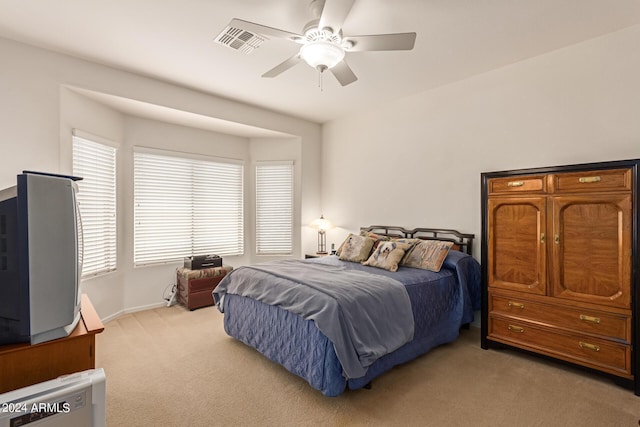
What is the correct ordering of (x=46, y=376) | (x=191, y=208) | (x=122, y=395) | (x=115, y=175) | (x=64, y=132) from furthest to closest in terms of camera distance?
1. (x=191, y=208)
2. (x=115, y=175)
3. (x=64, y=132)
4. (x=122, y=395)
5. (x=46, y=376)

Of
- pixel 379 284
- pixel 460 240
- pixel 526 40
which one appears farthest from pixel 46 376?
pixel 526 40

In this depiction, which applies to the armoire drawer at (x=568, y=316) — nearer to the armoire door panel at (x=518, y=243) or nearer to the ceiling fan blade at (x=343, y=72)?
the armoire door panel at (x=518, y=243)

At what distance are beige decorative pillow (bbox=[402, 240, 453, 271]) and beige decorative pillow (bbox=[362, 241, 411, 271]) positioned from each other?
0.11 metres

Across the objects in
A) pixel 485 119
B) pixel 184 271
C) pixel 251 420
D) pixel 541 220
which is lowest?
pixel 251 420

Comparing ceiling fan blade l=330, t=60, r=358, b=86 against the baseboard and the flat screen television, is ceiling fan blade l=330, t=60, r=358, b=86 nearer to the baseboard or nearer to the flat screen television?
the flat screen television

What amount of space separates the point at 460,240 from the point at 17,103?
4.75 meters

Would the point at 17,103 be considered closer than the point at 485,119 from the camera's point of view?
Yes

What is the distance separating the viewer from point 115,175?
4051 millimetres

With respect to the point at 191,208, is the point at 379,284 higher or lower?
lower

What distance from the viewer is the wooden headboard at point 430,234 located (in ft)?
12.0

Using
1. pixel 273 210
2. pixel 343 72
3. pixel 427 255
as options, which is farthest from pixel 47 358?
pixel 273 210

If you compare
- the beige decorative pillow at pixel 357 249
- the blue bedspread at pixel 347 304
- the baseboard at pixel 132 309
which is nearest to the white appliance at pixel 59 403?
the blue bedspread at pixel 347 304

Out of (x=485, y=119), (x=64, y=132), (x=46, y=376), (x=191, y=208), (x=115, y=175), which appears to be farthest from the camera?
(x=191, y=208)

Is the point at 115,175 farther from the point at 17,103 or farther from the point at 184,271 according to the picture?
the point at 184,271
